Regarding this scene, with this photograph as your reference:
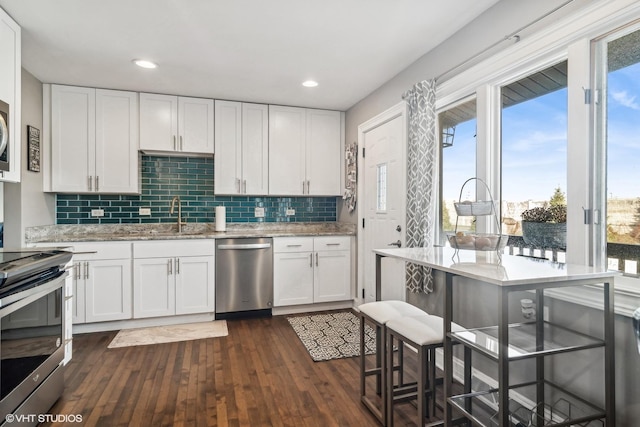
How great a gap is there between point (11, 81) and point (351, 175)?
3.10m

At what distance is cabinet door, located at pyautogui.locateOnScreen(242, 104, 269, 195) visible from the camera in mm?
4141

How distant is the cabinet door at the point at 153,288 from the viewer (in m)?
3.48

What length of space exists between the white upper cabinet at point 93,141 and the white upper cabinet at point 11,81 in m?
1.19

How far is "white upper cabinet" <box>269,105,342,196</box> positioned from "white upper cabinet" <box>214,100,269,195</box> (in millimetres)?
99

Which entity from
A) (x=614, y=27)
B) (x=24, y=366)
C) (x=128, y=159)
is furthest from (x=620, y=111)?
(x=128, y=159)

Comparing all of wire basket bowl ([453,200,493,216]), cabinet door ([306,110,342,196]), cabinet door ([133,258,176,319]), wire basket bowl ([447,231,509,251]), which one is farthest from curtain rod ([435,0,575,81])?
cabinet door ([133,258,176,319])

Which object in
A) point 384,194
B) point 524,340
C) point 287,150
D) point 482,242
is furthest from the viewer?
point 287,150

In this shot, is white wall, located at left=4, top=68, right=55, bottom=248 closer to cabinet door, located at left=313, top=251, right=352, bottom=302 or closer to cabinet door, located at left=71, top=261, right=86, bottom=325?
cabinet door, located at left=71, top=261, right=86, bottom=325

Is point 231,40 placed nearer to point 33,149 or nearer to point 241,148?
point 241,148

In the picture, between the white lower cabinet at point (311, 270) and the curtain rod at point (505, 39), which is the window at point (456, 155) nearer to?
the curtain rod at point (505, 39)

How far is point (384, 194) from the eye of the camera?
3.52 m

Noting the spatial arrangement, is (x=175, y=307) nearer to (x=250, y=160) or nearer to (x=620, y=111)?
(x=250, y=160)

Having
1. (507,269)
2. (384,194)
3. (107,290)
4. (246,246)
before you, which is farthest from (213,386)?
(384,194)

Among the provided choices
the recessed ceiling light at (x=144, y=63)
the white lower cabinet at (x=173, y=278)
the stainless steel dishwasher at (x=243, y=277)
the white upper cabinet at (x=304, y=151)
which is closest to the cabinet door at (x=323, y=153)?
the white upper cabinet at (x=304, y=151)
